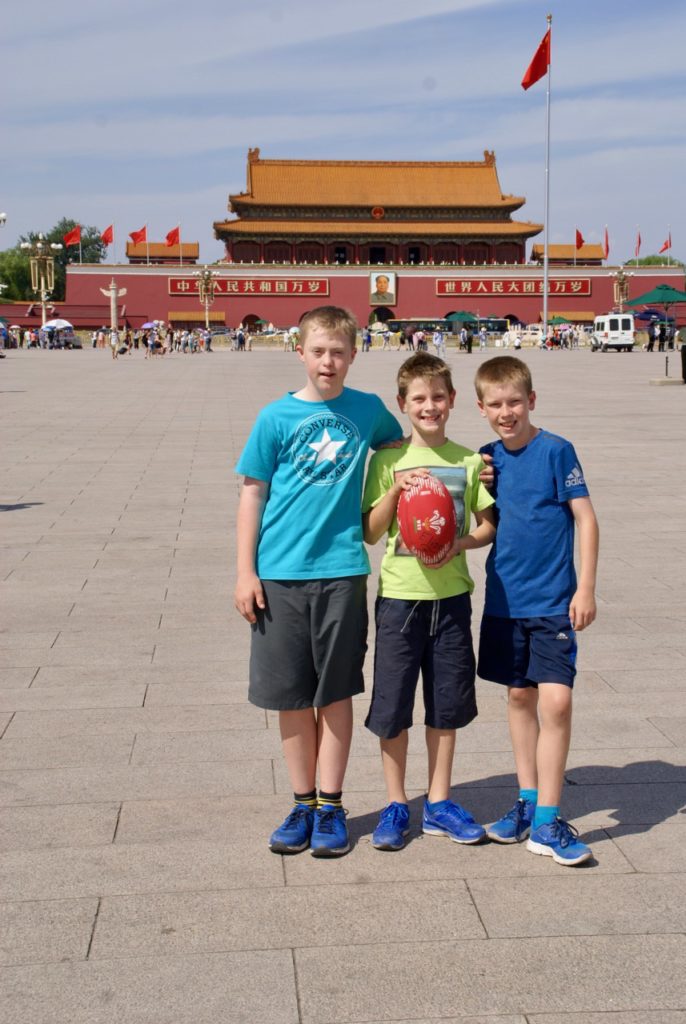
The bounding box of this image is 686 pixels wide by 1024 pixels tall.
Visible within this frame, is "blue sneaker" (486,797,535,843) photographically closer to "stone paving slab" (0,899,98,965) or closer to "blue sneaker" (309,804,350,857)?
"blue sneaker" (309,804,350,857)

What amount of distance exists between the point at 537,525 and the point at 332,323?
770 mm

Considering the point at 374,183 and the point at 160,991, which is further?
the point at 374,183

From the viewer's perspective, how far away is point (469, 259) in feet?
214

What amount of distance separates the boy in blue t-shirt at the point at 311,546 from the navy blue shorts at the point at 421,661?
8 centimetres

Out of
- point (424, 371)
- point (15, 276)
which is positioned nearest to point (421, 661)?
point (424, 371)

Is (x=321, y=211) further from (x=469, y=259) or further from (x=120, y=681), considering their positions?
(x=120, y=681)

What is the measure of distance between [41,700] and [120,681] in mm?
341

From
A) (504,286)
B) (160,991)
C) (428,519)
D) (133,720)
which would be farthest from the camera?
(504,286)

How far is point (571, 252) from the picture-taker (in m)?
71.0

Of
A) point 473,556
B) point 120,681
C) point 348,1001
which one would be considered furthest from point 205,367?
point 348,1001

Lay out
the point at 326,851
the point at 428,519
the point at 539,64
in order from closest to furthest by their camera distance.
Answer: the point at 428,519
the point at 326,851
the point at 539,64

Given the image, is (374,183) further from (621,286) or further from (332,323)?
(332,323)

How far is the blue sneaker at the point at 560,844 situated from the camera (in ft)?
10.2

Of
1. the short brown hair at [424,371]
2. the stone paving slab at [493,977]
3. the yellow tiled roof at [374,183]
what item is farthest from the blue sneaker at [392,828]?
the yellow tiled roof at [374,183]
